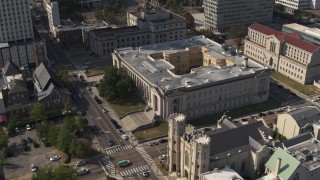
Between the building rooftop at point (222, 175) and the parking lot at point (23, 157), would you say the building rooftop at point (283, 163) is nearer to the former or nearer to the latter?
the building rooftop at point (222, 175)

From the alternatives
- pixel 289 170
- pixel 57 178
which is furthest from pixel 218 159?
pixel 57 178

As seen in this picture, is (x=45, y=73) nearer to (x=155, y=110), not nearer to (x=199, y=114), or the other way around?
(x=155, y=110)

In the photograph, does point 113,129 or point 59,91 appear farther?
point 59,91

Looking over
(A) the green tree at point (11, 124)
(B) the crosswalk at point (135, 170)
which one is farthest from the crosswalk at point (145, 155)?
(A) the green tree at point (11, 124)

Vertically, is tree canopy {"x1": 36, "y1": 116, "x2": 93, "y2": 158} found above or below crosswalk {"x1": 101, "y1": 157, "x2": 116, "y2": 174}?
above

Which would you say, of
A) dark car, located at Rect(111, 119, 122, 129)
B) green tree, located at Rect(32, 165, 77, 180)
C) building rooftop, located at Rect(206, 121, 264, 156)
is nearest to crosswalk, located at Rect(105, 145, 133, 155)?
dark car, located at Rect(111, 119, 122, 129)

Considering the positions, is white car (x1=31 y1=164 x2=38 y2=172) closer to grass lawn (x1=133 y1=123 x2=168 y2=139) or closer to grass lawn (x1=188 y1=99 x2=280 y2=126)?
grass lawn (x1=133 y1=123 x2=168 y2=139)

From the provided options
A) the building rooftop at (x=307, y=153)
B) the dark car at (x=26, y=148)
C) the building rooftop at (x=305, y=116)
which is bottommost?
the dark car at (x=26, y=148)
